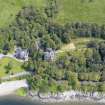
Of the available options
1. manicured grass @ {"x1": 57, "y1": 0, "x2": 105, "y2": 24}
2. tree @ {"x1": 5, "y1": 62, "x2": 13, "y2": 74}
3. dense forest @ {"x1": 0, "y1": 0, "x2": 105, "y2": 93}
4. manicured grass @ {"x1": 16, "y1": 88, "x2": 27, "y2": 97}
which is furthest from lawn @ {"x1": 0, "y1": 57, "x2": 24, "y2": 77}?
manicured grass @ {"x1": 57, "y1": 0, "x2": 105, "y2": 24}

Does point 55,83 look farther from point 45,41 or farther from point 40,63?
point 45,41

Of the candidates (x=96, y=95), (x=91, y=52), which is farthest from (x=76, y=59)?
(x=96, y=95)

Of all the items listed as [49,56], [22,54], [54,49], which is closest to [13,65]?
[22,54]

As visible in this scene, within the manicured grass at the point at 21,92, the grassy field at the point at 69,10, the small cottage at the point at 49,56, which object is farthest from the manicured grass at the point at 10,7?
the manicured grass at the point at 21,92

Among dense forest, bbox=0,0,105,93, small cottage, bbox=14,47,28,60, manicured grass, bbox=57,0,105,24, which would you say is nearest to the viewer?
dense forest, bbox=0,0,105,93

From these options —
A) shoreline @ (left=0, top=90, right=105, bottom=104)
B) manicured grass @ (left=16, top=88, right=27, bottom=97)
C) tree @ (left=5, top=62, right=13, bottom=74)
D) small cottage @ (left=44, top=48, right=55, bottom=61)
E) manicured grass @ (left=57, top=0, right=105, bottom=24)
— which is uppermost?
manicured grass @ (left=57, top=0, right=105, bottom=24)

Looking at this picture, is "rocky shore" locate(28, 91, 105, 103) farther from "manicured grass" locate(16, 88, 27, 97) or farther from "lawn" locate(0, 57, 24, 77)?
"lawn" locate(0, 57, 24, 77)
